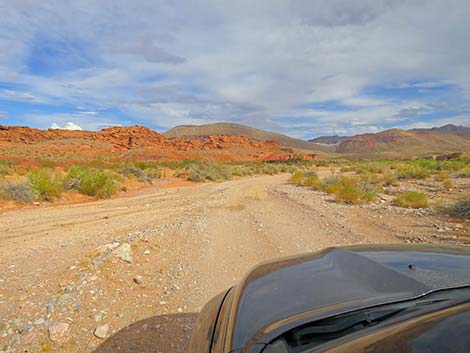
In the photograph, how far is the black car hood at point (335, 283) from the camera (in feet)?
4.68

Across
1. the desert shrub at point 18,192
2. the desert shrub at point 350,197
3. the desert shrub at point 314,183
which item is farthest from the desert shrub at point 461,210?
the desert shrub at point 18,192

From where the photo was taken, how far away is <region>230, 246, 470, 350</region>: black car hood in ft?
4.68

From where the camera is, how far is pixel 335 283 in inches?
66.7

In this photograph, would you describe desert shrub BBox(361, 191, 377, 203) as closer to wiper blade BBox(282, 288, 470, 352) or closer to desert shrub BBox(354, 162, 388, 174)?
wiper blade BBox(282, 288, 470, 352)

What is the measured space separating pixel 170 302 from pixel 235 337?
2913 millimetres

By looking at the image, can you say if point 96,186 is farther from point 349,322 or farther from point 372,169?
point 372,169

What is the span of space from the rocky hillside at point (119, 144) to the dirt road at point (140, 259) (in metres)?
55.0

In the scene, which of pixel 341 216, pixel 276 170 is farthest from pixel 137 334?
pixel 276 170

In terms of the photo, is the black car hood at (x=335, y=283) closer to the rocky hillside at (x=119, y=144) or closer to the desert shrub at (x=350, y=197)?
the desert shrub at (x=350, y=197)

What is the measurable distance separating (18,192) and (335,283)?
13.9 m

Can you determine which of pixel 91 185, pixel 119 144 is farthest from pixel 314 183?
pixel 119 144

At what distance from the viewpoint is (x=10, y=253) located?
591 centimetres

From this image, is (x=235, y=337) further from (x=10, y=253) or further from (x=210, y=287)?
(x=10, y=253)

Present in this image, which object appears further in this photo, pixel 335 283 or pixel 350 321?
pixel 335 283
